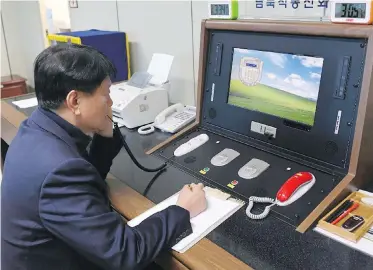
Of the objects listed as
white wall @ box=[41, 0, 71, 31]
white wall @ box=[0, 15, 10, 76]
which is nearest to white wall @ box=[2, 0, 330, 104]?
white wall @ box=[41, 0, 71, 31]

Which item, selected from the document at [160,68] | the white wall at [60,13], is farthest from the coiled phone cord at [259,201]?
the white wall at [60,13]

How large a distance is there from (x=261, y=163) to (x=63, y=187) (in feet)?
1.92

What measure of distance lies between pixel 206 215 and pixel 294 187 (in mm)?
237

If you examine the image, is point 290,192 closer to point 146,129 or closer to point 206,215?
point 206,215

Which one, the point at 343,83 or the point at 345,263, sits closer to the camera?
the point at 345,263

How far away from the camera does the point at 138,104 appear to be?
1.57m

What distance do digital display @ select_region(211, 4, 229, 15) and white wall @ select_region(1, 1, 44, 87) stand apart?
9.16 ft

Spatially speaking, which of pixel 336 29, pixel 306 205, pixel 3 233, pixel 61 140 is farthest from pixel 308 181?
pixel 3 233

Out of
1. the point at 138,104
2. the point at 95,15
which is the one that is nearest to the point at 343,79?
the point at 138,104

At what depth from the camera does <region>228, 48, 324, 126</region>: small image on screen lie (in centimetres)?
106

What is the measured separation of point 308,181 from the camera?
3.20ft

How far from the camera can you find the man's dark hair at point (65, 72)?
2.74ft

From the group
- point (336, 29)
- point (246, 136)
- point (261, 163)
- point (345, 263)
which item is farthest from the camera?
point (246, 136)

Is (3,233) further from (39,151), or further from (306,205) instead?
(306,205)
